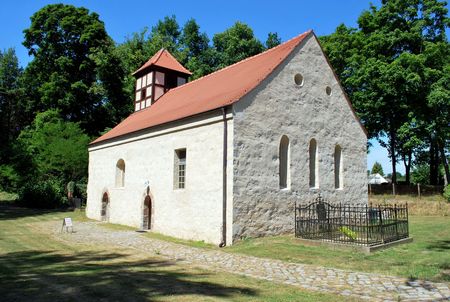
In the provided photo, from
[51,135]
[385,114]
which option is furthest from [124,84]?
[385,114]

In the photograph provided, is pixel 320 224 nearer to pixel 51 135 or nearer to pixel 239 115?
pixel 239 115

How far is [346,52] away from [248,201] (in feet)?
83.9

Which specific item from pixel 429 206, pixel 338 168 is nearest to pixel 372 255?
pixel 338 168

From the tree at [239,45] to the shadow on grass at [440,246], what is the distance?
31.4m

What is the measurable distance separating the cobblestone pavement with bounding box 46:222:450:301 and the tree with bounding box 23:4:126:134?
28557mm

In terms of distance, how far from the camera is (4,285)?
7.83m

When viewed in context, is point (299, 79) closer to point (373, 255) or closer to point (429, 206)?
point (373, 255)

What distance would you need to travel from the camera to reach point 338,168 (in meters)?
18.5

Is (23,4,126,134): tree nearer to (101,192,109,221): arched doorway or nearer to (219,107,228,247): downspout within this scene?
(101,192,109,221): arched doorway

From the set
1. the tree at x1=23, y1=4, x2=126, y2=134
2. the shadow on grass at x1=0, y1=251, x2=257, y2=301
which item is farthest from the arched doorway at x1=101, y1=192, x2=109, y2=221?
the tree at x1=23, y1=4, x2=126, y2=134

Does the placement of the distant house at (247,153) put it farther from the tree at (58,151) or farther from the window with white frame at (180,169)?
the tree at (58,151)

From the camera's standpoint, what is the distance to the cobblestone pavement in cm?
730

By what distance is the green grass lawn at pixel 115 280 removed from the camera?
699 centimetres

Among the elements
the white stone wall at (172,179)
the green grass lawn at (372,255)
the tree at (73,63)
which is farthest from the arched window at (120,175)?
the tree at (73,63)
